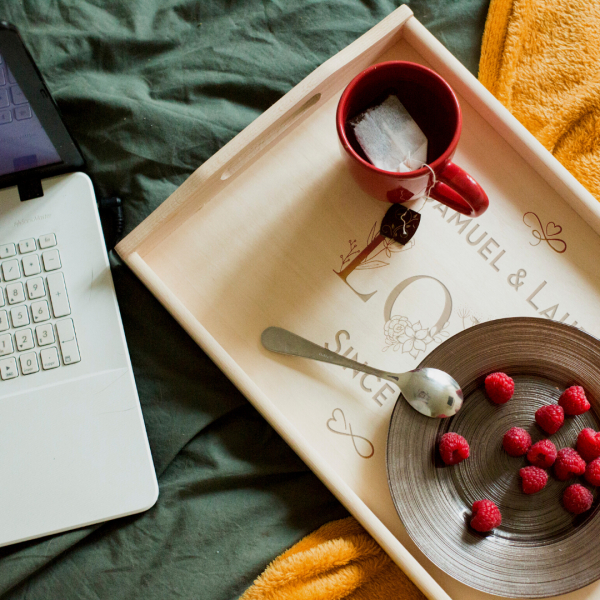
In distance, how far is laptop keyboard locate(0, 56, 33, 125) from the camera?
18.7 inches

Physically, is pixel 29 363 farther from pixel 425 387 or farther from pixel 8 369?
pixel 425 387

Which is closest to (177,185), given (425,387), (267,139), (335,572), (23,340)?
(267,139)

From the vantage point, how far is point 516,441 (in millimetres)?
525

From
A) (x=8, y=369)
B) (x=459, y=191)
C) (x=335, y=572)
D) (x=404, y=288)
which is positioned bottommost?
(x=335, y=572)

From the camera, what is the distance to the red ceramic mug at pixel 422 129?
50cm

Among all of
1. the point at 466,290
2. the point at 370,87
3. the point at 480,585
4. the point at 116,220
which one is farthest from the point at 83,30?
the point at 480,585

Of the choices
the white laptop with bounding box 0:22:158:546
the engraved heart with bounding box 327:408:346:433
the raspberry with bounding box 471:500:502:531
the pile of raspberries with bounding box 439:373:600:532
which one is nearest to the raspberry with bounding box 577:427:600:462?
the pile of raspberries with bounding box 439:373:600:532

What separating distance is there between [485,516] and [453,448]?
0.22 ft

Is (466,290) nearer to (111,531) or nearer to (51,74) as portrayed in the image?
(111,531)

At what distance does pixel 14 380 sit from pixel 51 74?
392mm

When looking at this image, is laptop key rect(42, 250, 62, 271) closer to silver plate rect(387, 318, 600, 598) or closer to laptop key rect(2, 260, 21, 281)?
laptop key rect(2, 260, 21, 281)

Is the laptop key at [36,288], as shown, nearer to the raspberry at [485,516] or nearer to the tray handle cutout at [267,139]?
the tray handle cutout at [267,139]

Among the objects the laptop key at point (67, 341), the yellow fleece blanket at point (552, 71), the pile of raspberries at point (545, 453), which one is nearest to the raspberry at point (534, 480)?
the pile of raspberries at point (545, 453)

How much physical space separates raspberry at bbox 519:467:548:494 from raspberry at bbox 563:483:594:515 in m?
0.02
